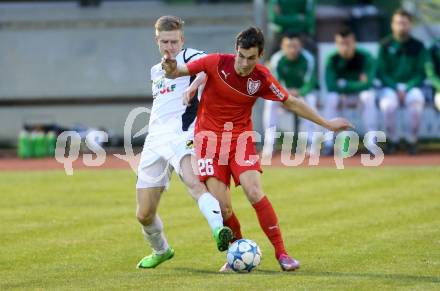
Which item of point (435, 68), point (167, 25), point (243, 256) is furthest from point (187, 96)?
point (435, 68)

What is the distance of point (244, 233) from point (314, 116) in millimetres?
2431

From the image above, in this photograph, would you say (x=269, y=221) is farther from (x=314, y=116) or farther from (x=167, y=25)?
(x=167, y=25)

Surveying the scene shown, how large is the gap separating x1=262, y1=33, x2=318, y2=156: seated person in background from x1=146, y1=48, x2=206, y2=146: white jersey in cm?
952

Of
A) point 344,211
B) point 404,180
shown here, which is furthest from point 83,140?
point 344,211

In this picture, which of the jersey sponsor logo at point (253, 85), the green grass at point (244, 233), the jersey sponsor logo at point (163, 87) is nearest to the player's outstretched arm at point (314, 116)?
the jersey sponsor logo at point (253, 85)

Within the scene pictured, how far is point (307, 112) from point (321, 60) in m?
11.4

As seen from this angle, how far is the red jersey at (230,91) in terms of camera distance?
8.55 metres

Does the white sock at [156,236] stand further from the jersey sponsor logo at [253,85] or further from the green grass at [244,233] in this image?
the jersey sponsor logo at [253,85]

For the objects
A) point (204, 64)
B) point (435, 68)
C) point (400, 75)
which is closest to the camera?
point (204, 64)

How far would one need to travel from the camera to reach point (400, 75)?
1853 centimetres

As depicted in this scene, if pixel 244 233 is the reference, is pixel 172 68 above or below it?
above

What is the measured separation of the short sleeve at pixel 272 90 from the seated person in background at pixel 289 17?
470 inches

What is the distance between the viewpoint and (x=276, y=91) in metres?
8.55

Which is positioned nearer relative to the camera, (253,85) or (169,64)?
(169,64)
